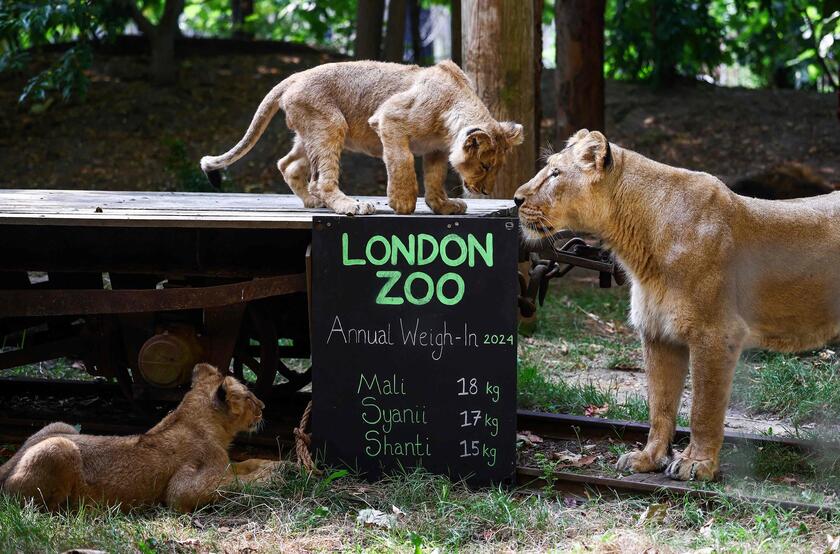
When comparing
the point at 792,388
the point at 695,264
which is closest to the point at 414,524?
the point at 695,264

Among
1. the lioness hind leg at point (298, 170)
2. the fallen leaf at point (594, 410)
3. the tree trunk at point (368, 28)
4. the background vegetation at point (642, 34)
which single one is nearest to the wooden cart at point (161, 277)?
the lioness hind leg at point (298, 170)

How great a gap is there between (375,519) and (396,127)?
2.21m

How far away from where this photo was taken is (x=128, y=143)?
15.0 metres

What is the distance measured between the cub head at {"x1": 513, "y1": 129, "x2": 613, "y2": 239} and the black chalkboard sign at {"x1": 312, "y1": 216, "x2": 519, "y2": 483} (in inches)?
15.6

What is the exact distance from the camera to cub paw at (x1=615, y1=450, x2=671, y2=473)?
5.59 m

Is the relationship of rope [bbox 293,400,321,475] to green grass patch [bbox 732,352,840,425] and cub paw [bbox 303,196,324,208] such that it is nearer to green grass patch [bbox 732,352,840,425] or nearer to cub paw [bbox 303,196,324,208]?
cub paw [bbox 303,196,324,208]

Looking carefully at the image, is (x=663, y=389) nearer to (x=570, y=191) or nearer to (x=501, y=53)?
(x=570, y=191)

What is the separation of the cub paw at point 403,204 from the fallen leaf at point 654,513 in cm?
210

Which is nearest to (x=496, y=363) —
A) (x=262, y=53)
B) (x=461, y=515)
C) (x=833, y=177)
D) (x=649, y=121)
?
(x=461, y=515)

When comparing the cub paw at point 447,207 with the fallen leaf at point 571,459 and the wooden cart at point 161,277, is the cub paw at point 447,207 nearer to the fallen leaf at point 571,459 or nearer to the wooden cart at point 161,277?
the wooden cart at point 161,277

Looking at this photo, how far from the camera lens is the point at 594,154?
5586 millimetres

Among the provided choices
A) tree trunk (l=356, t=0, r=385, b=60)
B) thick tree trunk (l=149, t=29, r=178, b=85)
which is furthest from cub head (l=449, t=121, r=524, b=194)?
thick tree trunk (l=149, t=29, r=178, b=85)

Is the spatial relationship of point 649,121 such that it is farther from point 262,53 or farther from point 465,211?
point 465,211

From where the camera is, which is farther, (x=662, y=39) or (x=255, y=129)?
(x=662, y=39)
